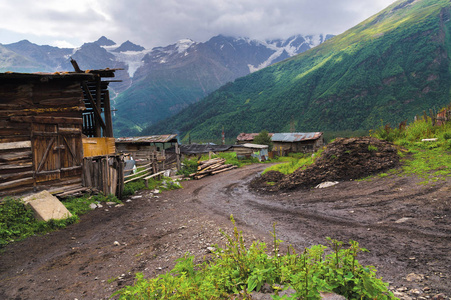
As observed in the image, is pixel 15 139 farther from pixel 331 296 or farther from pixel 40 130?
pixel 331 296

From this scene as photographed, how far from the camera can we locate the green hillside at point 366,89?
12419 cm

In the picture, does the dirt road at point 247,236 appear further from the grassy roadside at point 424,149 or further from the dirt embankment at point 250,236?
the grassy roadside at point 424,149

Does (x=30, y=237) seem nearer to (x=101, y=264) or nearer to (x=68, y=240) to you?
(x=68, y=240)

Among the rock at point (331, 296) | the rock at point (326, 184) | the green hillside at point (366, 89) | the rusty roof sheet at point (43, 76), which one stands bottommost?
the rock at point (326, 184)

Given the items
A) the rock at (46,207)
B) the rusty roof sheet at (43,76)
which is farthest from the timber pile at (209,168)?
the rock at (46,207)

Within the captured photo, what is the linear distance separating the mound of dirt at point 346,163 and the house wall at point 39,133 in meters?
10.6

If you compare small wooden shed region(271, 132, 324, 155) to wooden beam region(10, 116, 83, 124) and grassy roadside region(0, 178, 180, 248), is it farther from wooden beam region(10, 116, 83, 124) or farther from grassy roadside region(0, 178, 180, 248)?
grassy roadside region(0, 178, 180, 248)

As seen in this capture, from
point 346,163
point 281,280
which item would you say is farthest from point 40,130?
point 346,163

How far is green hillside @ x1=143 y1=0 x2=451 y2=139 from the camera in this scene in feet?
407

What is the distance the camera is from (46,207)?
8.15 m

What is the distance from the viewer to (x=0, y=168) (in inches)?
349

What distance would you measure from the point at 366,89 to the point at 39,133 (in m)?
164

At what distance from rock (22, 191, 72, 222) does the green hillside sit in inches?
5265

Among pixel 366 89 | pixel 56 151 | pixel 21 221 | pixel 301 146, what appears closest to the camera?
pixel 21 221
